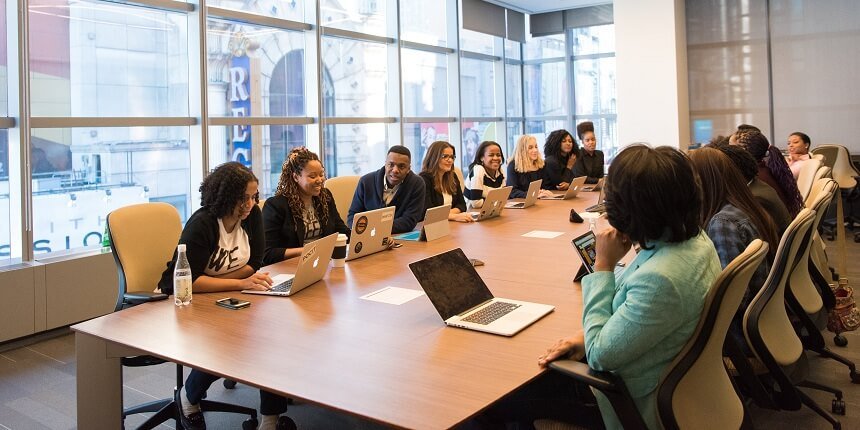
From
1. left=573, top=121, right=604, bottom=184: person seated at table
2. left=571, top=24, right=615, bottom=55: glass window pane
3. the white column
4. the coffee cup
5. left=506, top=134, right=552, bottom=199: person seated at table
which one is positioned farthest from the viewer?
left=571, top=24, right=615, bottom=55: glass window pane

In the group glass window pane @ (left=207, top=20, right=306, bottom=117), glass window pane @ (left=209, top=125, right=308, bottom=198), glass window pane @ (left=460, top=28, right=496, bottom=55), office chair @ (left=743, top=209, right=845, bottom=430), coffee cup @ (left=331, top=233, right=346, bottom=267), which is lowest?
office chair @ (left=743, top=209, right=845, bottom=430)

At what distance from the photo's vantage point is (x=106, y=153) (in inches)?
201

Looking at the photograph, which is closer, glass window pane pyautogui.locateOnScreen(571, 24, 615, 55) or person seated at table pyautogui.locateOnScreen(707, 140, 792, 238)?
person seated at table pyautogui.locateOnScreen(707, 140, 792, 238)

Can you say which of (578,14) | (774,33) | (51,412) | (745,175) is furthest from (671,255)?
(578,14)

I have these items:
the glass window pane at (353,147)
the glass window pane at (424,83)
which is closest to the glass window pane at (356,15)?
the glass window pane at (424,83)

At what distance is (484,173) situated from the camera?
19.7 ft

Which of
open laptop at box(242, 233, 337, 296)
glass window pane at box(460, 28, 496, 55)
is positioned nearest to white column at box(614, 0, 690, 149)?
glass window pane at box(460, 28, 496, 55)

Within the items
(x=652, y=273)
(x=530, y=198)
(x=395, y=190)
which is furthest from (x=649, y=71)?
(x=652, y=273)

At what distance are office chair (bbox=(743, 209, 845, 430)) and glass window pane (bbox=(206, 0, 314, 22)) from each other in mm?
4713

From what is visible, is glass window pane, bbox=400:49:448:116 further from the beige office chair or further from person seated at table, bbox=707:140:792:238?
person seated at table, bbox=707:140:792:238

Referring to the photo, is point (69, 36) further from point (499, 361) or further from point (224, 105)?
point (499, 361)

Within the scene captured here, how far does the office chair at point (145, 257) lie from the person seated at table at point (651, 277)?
191 cm

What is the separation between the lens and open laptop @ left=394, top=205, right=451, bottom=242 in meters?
3.94

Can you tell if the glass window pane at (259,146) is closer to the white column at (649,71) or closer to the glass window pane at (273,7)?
the glass window pane at (273,7)
